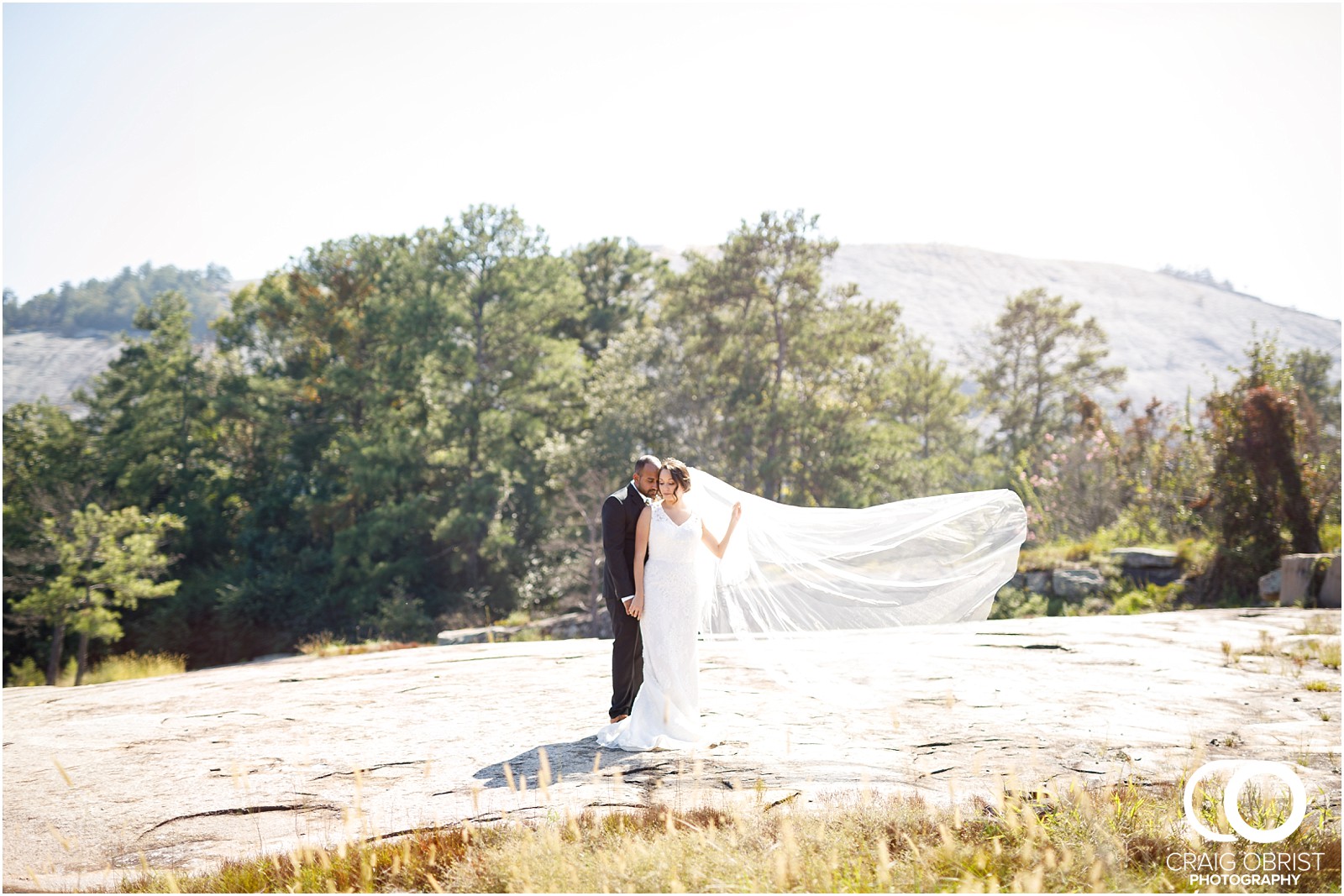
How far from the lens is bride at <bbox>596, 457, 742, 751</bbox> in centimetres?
674

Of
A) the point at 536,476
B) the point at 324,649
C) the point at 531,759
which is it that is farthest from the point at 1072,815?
the point at 536,476

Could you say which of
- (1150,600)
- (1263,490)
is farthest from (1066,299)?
(1150,600)

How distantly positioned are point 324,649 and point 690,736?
10425mm

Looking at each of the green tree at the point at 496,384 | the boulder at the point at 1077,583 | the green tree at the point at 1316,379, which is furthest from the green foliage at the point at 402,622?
the green tree at the point at 1316,379

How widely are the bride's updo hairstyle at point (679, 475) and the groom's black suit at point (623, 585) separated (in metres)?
0.30

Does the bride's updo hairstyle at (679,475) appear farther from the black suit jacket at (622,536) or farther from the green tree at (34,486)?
the green tree at (34,486)

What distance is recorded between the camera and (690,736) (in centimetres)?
670

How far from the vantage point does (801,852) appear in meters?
4.30

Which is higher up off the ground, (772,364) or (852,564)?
(772,364)

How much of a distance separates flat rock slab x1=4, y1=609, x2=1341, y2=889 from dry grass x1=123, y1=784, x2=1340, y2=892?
0.69ft

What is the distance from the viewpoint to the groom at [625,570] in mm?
7074

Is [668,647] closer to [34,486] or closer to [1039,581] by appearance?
[1039,581]

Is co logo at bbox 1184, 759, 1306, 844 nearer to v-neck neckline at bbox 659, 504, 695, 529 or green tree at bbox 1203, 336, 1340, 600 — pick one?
v-neck neckline at bbox 659, 504, 695, 529

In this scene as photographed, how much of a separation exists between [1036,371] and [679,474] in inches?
1577
